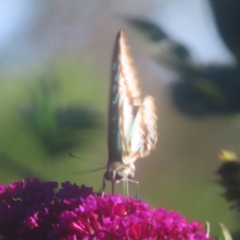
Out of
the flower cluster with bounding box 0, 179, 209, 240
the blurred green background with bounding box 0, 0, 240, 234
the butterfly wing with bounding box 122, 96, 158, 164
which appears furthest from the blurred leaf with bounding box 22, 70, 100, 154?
the flower cluster with bounding box 0, 179, 209, 240

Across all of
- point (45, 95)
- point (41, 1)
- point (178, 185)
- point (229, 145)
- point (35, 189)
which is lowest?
point (35, 189)

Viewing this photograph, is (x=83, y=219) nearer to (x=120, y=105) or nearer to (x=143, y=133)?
(x=120, y=105)

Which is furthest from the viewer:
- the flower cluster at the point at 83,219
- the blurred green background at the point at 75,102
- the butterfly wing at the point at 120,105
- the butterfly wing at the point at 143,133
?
the blurred green background at the point at 75,102

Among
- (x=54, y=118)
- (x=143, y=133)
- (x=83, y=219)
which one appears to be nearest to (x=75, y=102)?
(x=54, y=118)

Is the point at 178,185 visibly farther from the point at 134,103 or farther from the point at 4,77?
the point at 4,77

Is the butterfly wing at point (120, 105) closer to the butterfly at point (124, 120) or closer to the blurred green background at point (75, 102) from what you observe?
the butterfly at point (124, 120)

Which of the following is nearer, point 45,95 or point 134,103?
point 134,103

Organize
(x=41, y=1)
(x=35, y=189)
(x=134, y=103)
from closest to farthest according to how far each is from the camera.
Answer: (x=35, y=189)
(x=134, y=103)
(x=41, y=1)

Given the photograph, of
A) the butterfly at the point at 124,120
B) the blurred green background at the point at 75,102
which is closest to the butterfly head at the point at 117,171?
the butterfly at the point at 124,120

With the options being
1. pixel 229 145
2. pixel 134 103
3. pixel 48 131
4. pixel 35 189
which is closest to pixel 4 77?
pixel 48 131
